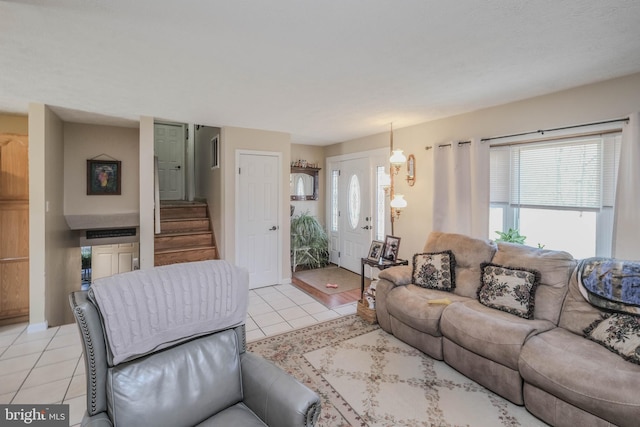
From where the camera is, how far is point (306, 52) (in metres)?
2.05

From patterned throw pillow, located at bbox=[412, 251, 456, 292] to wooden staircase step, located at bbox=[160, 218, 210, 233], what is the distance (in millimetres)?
3515

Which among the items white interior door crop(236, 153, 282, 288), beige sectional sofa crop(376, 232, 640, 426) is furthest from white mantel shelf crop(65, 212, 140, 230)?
beige sectional sofa crop(376, 232, 640, 426)

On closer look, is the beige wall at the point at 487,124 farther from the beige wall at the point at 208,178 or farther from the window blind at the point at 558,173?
the beige wall at the point at 208,178

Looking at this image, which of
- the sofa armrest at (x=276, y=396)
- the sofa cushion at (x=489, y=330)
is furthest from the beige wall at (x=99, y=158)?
the sofa cushion at (x=489, y=330)

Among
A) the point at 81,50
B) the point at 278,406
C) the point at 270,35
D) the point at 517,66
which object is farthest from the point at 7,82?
the point at 517,66

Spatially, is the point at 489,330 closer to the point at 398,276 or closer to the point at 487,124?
the point at 398,276

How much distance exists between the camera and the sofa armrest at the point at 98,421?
1154 mm

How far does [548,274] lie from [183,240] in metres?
4.55

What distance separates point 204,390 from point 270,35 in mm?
1968

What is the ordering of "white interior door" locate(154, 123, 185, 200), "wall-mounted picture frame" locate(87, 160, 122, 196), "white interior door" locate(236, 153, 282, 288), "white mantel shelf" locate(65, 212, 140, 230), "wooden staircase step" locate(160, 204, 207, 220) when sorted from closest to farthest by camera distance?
"white mantel shelf" locate(65, 212, 140, 230) → "wall-mounted picture frame" locate(87, 160, 122, 196) → "white interior door" locate(236, 153, 282, 288) → "wooden staircase step" locate(160, 204, 207, 220) → "white interior door" locate(154, 123, 185, 200)

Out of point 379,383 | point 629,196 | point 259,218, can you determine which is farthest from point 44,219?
point 629,196

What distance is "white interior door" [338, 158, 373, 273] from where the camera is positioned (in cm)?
512

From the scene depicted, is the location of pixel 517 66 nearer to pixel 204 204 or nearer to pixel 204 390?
pixel 204 390

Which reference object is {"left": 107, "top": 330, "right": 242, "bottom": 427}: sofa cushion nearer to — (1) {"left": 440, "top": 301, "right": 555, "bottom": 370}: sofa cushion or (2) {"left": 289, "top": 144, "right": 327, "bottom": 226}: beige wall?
(1) {"left": 440, "top": 301, "right": 555, "bottom": 370}: sofa cushion
